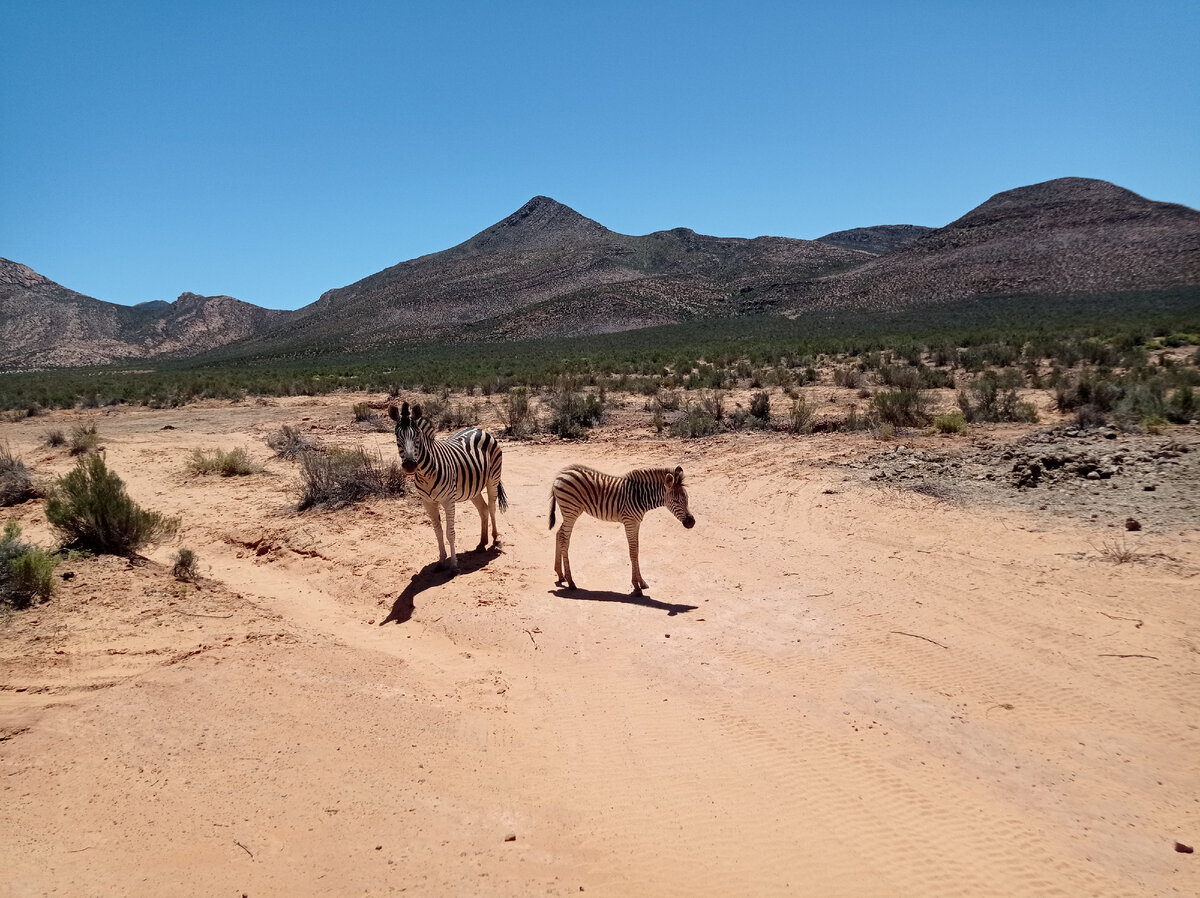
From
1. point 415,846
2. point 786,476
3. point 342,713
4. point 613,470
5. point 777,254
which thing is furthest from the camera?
point 777,254

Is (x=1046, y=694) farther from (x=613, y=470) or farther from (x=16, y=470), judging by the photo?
(x=16, y=470)

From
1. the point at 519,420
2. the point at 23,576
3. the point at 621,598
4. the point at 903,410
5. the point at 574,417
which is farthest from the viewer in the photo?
the point at 574,417

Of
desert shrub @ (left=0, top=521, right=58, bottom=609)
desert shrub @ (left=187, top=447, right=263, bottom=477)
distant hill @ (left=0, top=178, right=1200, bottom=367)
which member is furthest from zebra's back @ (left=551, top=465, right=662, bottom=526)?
distant hill @ (left=0, top=178, right=1200, bottom=367)

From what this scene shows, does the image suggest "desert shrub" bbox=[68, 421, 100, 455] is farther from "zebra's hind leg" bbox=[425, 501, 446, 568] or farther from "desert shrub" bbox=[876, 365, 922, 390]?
"desert shrub" bbox=[876, 365, 922, 390]

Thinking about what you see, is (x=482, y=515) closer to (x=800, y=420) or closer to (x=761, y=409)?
(x=800, y=420)

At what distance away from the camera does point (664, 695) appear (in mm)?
5828

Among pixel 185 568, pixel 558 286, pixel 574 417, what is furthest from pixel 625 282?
pixel 185 568

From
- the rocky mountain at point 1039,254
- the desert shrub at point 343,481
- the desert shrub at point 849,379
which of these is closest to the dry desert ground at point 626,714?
the desert shrub at point 343,481

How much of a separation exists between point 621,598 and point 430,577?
8.06 feet

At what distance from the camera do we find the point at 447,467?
8477mm

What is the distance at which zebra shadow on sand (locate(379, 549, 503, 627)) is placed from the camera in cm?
749

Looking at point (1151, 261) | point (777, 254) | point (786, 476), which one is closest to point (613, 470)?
point (786, 476)

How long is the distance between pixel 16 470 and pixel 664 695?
501 inches

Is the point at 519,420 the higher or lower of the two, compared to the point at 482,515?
higher
